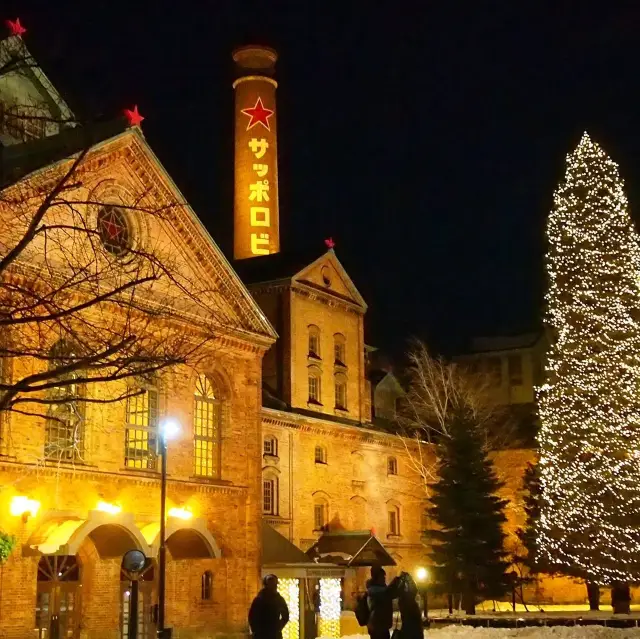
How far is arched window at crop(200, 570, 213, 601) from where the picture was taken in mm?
30844


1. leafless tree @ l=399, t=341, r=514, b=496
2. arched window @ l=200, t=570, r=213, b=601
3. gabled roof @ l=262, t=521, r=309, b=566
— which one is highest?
leafless tree @ l=399, t=341, r=514, b=496

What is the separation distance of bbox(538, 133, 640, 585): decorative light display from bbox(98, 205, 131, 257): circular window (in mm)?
15704

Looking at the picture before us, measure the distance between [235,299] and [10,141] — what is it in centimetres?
924

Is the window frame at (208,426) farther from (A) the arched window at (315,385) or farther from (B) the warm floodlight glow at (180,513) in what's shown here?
(A) the arched window at (315,385)

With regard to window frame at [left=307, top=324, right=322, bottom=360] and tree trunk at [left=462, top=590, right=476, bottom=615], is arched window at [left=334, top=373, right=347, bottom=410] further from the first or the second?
tree trunk at [left=462, top=590, right=476, bottom=615]

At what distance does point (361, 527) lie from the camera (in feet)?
155

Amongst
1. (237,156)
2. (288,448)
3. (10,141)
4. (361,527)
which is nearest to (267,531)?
(288,448)

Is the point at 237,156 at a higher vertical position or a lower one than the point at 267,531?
higher

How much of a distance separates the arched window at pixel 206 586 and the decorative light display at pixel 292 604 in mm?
2452

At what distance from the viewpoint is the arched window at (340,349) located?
158ft

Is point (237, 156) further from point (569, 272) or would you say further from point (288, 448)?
point (569, 272)

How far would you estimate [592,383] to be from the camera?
3484cm

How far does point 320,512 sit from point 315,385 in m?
5.90

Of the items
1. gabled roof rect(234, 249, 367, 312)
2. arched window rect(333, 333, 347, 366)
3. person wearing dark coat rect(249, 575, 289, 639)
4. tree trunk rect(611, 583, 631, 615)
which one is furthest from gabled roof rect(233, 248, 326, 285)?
person wearing dark coat rect(249, 575, 289, 639)
